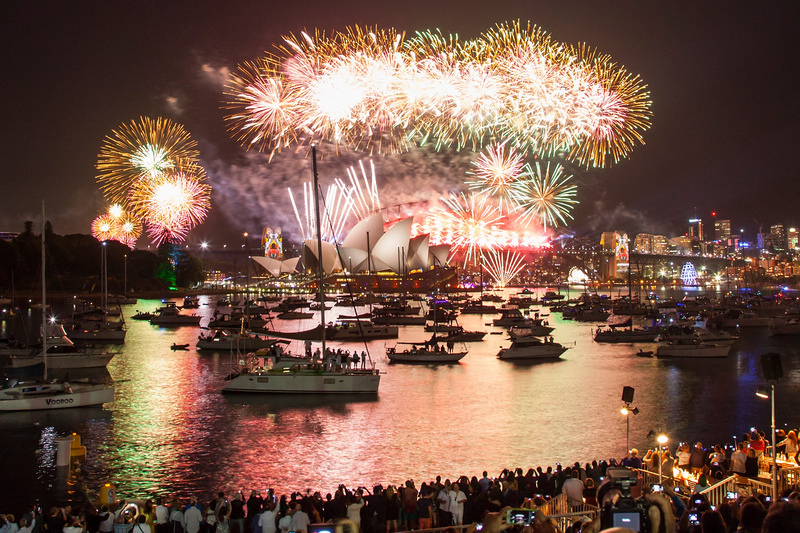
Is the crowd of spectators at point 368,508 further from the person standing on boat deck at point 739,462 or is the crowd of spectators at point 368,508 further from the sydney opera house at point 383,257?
the sydney opera house at point 383,257

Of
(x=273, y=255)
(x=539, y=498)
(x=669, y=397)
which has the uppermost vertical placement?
(x=273, y=255)

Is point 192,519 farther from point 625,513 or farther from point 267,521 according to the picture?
point 625,513

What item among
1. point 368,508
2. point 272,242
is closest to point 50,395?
point 368,508

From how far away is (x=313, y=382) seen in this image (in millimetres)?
17547

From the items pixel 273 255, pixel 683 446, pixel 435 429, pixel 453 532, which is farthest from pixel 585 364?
pixel 273 255

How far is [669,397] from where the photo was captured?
18.7 meters

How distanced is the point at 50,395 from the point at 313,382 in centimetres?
618

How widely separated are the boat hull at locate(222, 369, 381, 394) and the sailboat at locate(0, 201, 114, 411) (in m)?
3.76

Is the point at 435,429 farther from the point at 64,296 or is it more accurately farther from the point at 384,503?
the point at 64,296

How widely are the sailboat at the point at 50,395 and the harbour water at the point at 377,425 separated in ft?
0.78

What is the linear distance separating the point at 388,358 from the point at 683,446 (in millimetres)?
17000

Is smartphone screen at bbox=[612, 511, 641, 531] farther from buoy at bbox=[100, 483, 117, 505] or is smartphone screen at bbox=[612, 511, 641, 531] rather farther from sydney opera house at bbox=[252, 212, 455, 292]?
sydney opera house at bbox=[252, 212, 455, 292]

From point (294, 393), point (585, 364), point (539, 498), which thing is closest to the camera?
point (539, 498)

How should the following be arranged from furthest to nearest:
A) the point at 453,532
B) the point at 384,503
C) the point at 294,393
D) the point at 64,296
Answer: the point at 64,296
the point at 294,393
the point at 384,503
the point at 453,532
